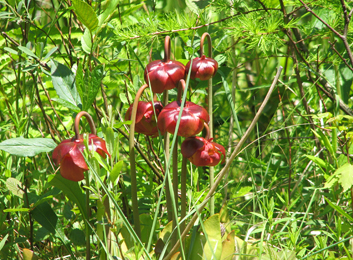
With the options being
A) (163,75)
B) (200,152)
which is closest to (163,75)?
(163,75)

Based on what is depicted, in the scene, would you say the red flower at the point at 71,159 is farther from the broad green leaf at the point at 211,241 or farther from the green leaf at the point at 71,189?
the broad green leaf at the point at 211,241

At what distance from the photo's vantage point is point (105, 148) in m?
0.86

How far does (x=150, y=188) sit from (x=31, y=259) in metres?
0.47

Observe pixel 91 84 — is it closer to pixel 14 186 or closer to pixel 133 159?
pixel 133 159

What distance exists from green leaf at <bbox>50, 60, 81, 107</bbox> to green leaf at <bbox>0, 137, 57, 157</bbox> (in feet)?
0.45

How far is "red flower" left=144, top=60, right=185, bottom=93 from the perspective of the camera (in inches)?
34.8

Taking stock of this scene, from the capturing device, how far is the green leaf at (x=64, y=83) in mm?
984

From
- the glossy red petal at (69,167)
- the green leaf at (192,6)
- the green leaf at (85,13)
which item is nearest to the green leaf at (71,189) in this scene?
the glossy red petal at (69,167)

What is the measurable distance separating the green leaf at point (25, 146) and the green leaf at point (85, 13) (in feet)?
1.14

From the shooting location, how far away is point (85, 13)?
0.87 m

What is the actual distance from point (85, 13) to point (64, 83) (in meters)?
0.23

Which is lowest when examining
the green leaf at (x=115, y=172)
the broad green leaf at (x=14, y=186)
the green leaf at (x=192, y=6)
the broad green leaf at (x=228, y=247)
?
the broad green leaf at (x=228, y=247)

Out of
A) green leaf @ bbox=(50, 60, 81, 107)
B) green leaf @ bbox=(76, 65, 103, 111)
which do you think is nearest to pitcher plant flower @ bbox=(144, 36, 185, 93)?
green leaf @ bbox=(76, 65, 103, 111)

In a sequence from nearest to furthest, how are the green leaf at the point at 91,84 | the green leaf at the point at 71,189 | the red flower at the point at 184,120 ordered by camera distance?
the red flower at the point at 184,120 → the green leaf at the point at 91,84 → the green leaf at the point at 71,189
